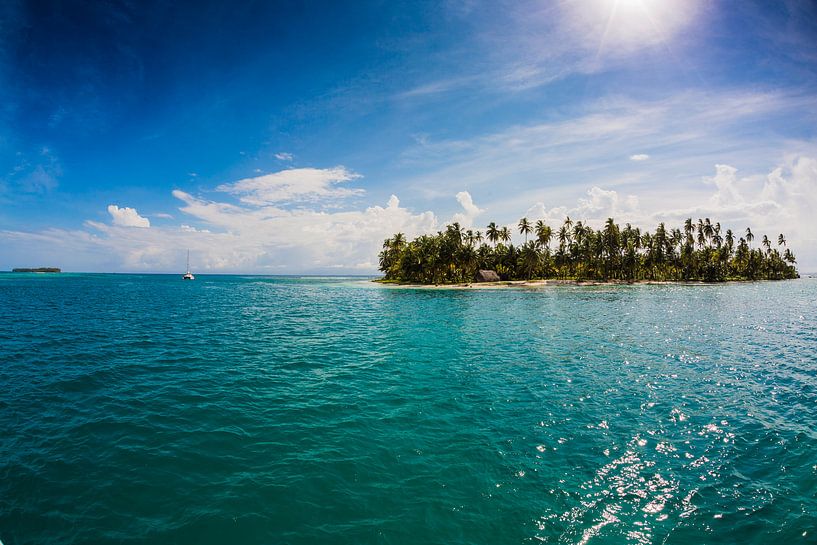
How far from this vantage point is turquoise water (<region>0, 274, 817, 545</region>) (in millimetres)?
8734

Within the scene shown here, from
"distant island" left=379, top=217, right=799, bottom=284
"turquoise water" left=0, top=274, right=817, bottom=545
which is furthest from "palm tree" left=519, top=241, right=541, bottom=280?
"turquoise water" left=0, top=274, right=817, bottom=545

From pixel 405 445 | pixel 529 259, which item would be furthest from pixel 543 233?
pixel 405 445

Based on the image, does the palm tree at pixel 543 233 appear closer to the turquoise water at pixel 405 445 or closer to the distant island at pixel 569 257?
the distant island at pixel 569 257

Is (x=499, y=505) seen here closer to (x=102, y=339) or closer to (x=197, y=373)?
(x=197, y=373)

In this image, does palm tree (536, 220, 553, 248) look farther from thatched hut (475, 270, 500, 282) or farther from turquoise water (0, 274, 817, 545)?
turquoise water (0, 274, 817, 545)

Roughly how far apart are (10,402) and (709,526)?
27037 millimetres

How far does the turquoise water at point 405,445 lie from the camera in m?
8.73

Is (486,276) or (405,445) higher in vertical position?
(486,276)

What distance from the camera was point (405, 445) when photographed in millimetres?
12711

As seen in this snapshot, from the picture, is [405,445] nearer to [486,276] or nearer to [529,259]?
[486,276]

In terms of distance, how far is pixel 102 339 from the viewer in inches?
1215

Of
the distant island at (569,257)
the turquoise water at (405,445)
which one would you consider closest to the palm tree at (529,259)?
the distant island at (569,257)

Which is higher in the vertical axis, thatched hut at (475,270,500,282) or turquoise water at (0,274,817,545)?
thatched hut at (475,270,500,282)

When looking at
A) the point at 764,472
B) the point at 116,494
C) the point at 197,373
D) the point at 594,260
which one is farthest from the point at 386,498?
Result: the point at 594,260
